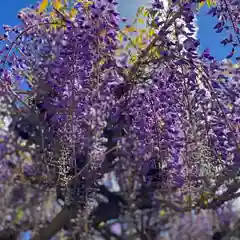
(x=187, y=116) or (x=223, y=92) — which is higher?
(x=223, y=92)

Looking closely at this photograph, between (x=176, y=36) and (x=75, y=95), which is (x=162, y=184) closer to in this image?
Result: (x=75, y=95)

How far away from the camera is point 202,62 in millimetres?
2461

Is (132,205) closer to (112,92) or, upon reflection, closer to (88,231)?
(88,231)

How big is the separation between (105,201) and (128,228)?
0.42m

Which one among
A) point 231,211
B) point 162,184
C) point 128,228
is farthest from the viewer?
point 162,184

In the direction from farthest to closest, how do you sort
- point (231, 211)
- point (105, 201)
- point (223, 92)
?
point (223, 92) → point (105, 201) → point (231, 211)

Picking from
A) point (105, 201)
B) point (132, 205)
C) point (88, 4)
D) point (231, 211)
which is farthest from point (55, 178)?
point (88, 4)

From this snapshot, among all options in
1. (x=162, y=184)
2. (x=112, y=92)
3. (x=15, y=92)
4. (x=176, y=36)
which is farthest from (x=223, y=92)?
(x=15, y=92)

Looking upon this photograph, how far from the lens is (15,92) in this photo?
2176 mm

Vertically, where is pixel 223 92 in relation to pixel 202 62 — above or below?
below

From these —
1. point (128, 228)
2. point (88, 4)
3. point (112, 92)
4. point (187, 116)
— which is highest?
point (88, 4)

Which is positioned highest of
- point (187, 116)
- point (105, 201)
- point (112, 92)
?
point (112, 92)

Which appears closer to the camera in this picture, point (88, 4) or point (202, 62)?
point (88, 4)

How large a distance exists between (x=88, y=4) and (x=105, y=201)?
1.01 metres
